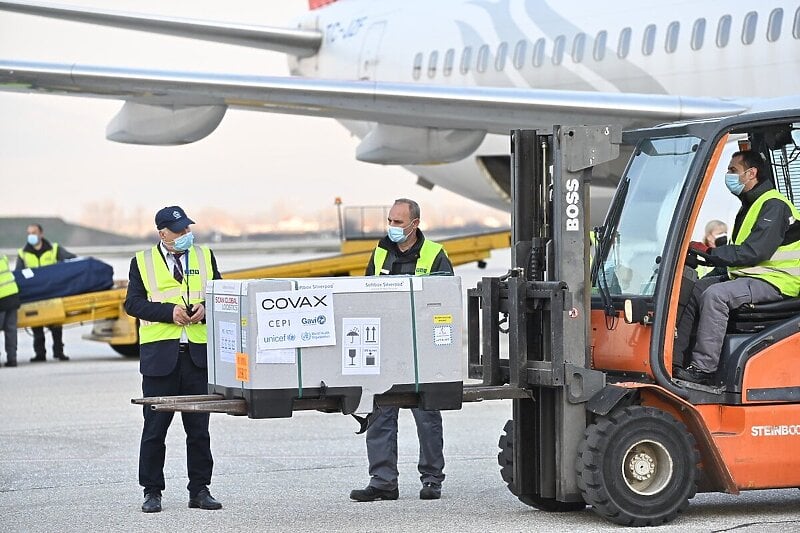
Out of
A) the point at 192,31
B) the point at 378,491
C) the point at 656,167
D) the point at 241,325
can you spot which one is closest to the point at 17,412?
the point at 378,491

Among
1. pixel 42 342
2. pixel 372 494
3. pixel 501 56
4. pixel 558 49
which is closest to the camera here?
pixel 372 494

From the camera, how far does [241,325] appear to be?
6688mm

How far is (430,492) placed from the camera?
25.6ft

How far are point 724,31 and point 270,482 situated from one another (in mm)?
8395

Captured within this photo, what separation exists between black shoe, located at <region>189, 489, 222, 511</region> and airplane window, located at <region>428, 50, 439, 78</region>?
13.4m

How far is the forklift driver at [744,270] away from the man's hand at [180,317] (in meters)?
2.52

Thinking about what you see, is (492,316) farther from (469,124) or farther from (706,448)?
(469,124)

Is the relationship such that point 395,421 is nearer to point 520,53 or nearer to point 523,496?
point 523,496

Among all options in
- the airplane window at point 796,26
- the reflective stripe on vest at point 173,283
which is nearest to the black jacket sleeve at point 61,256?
the airplane window at point 796,26

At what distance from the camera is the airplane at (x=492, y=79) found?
14.1m

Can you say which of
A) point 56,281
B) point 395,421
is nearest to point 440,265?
point 395,421

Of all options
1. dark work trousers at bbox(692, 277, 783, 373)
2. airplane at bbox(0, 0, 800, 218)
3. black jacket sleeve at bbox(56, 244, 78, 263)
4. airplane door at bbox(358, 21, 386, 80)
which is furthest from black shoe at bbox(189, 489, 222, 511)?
airplane door at bbox(358, 21, 386, 80)

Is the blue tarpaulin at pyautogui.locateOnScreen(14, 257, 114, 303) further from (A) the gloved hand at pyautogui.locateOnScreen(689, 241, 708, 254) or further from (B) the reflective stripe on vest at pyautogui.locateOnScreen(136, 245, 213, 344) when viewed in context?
(A) the gloved hand at pyautogui.locateOnScreen(689, 241, 708, 254)

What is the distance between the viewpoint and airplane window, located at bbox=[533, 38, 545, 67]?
17719mm
